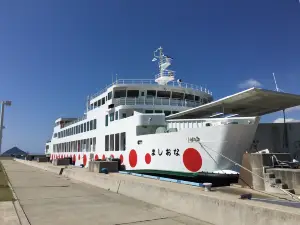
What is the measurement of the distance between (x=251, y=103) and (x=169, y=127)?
4.98 meters

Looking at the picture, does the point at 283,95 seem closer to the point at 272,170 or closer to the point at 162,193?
the point at 272,170

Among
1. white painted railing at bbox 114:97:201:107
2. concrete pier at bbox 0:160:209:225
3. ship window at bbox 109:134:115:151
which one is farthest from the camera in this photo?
ship window at bbox 109:134:115:151

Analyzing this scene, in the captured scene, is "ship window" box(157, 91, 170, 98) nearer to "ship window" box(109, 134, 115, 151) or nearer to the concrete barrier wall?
"ship window" box(109, 134, 115, 151)

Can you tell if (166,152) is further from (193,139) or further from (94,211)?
(94,211)

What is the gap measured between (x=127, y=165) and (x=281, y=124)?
10.5m

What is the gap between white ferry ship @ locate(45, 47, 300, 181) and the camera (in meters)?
13.3

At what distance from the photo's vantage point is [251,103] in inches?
615

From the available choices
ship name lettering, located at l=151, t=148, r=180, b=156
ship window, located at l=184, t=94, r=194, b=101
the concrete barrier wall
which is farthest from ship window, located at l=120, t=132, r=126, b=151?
the concrete barrier wall

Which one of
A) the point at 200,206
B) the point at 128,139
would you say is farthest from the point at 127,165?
the point at 200,206

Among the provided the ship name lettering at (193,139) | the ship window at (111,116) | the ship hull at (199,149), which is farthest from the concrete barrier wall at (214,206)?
the ship window at (111,116)

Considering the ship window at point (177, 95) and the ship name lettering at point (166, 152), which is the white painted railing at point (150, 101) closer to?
the ship window at point (177, 95)

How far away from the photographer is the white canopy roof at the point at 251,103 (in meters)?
13.6

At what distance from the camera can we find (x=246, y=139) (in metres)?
13.5

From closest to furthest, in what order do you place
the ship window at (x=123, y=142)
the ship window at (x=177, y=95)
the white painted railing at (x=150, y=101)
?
the ship window at (x=123, y=142) → the white painted railing at (x=150, y=101) → the ship window at (x=177, y=95)
